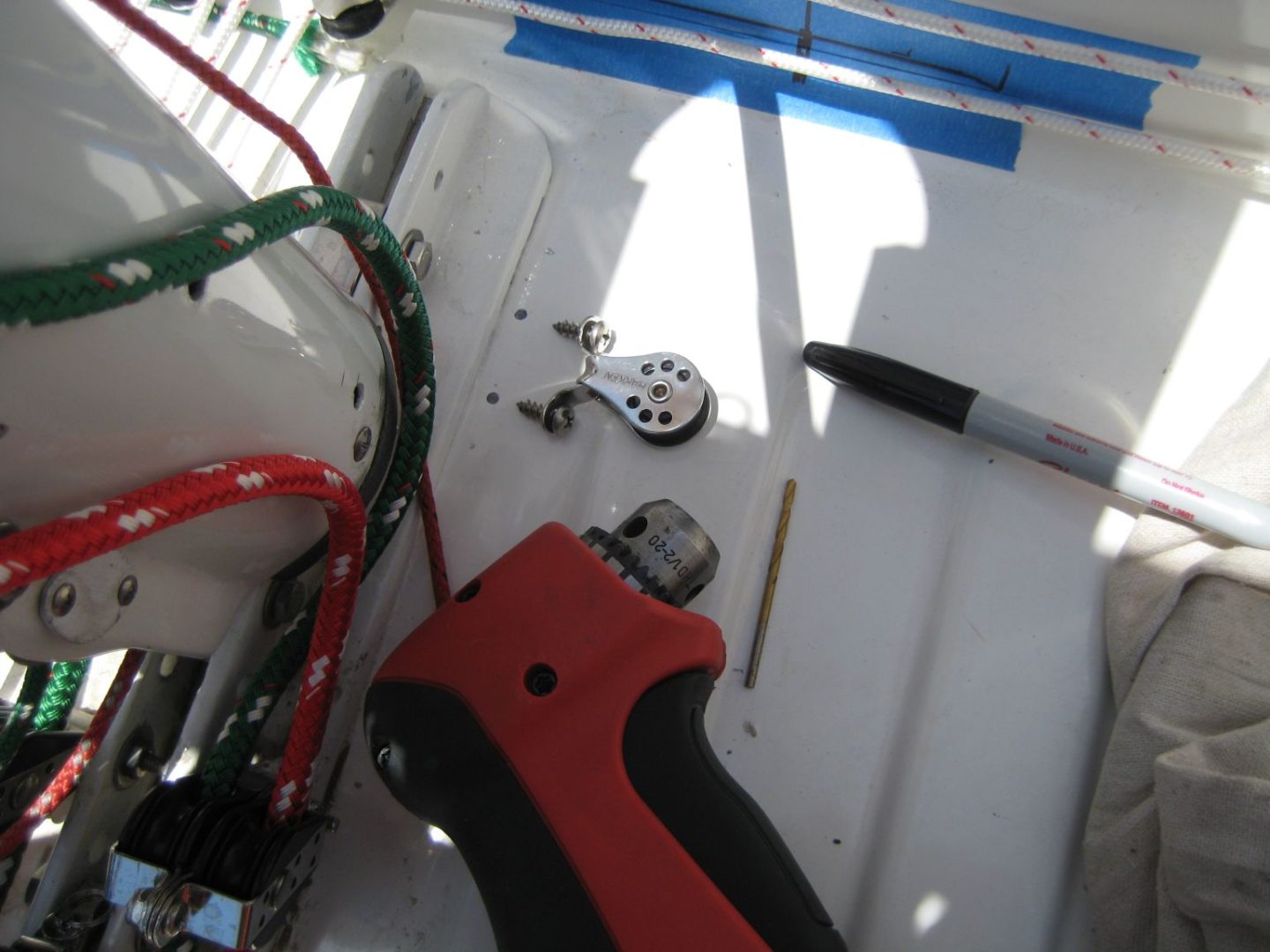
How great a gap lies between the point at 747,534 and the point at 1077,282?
0.40m

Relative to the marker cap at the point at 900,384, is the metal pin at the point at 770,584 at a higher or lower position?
lower

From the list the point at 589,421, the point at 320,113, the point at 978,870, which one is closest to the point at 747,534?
the point at 589,421

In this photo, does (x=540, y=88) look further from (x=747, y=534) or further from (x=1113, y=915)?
(x=1113, y=915)

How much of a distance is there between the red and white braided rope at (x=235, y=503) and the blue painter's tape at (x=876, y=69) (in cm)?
62

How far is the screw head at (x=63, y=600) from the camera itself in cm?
46

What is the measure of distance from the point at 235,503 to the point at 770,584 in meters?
0.43

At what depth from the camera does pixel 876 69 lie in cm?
93

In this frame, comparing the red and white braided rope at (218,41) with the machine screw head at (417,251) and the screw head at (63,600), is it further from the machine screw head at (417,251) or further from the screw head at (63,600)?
the screw head at (63,600)

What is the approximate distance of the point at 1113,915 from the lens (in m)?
0.64

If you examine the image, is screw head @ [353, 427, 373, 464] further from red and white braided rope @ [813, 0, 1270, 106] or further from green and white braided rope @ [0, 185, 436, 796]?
red and white braided rope @ [813, 0, 1270, 106]

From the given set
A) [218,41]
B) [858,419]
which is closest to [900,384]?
[858,419]

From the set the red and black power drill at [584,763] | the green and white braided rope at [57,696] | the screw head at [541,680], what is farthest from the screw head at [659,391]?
the green and white braided rope at [57,696]

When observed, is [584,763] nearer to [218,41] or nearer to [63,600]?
[63,600]

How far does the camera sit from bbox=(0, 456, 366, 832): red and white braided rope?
39 cm
